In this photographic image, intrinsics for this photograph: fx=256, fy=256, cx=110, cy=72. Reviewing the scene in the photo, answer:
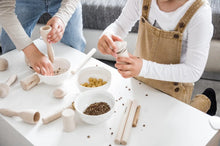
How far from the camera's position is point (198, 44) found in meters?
1.01

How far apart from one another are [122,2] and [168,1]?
100cm

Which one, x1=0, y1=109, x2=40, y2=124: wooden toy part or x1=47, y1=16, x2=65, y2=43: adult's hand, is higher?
x1=47, y1=16, x2=65, y2=43: adult's hand

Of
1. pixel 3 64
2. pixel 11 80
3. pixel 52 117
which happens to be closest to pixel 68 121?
pixel 52 117

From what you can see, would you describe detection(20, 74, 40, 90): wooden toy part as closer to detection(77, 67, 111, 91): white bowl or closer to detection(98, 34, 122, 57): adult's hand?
detection(77, 67, 111, 91): white bowl

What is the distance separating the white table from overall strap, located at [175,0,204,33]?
0.29m

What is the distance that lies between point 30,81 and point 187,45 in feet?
2.30

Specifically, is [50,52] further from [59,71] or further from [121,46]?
[121,46]

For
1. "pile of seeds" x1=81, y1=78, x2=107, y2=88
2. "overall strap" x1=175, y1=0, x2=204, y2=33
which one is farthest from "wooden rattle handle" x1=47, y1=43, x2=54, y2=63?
"overall strap" x1=175, y1=0, x2=204, y2=33

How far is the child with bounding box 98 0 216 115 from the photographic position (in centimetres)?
101

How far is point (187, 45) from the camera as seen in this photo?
1.09 meters

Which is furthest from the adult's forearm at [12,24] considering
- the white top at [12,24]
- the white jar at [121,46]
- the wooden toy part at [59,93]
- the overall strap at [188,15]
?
the overall strap at [188,15]

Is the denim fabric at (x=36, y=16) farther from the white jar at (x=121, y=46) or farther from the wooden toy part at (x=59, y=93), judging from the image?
the white jar at (x=121, y=46)

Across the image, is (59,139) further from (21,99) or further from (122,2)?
(122,2)

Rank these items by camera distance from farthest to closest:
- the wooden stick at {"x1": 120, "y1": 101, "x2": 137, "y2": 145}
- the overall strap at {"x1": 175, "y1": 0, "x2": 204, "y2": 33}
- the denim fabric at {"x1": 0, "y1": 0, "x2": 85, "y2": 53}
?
the denim fabric at {"x1": 0, "y1": 0, "x2": 85, "y2": 53}, the overall strap at {"x1": 175, "y1": 0, "x2": 204, "y2": 33}, the wooden stick at {"x1": 120, "y1": 101, "x2": 137, "y2": 145}
